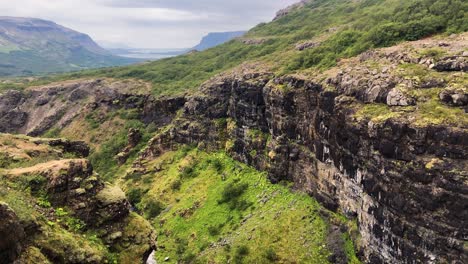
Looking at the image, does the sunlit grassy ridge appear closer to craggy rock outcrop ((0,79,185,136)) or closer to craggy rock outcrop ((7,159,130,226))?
craggy rock outcrop ((0,79,185,136))

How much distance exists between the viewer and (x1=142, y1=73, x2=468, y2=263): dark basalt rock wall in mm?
37906

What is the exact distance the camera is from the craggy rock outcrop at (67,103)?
12835 centimetres

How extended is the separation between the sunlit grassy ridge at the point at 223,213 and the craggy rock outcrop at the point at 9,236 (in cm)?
3894

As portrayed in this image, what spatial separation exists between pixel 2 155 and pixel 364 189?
37.2 meters

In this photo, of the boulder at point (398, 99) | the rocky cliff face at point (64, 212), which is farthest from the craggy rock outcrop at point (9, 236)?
the boulder at point (398, 99)

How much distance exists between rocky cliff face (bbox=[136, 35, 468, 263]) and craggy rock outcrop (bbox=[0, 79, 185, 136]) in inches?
2347

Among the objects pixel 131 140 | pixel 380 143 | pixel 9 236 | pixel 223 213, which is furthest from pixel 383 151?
pixel 131 140

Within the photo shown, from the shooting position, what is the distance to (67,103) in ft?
Answer: 501

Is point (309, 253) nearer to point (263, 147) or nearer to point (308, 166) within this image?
point (308, 166)

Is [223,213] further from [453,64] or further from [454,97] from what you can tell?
[453,64]

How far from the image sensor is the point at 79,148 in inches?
1533

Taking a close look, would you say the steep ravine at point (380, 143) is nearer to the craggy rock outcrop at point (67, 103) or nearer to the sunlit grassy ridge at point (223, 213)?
the sunlit grassy ridge at point (223, 213)

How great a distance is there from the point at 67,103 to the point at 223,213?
104383 mm

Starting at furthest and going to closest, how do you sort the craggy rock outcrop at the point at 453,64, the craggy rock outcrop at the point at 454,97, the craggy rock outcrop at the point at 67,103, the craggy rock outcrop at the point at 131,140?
1. the craggy rock outcrop at the point at 67,103
2. the craggy rock outcrop at the point at 131,140
3. the craggy rock outcrop at the point at 453,64
4. the craggy rock outcrop at the point at 454,97
